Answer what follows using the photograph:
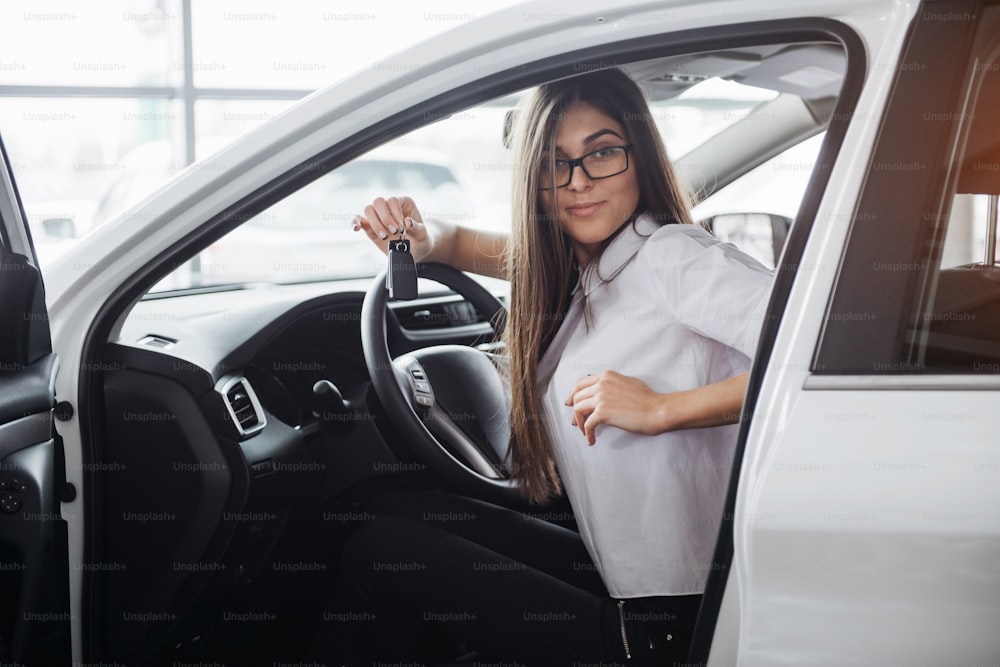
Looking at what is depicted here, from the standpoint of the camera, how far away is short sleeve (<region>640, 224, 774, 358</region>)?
1150 mm

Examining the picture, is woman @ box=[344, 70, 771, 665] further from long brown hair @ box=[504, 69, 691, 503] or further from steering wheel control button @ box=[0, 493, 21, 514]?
steering wheel control button @ box=[0, 493, 21, 514]

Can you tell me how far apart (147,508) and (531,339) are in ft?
2.24

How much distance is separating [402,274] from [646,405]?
0.49 m

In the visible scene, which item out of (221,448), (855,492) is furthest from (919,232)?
(221,448)

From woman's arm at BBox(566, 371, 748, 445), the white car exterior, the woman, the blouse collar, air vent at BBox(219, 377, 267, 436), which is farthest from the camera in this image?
air vent at BBox(219, 377, 267, 436)

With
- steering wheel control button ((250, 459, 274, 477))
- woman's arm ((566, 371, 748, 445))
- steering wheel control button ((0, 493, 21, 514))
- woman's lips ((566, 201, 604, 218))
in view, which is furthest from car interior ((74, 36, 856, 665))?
woman's arm ((566, 371, 748, 445))

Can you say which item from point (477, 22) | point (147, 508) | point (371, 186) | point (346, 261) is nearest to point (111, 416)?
point (147, 508)

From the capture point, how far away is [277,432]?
167 cm

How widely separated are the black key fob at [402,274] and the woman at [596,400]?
0.10 meters

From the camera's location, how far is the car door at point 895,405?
2.78ft

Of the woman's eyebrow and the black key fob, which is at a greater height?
the woman's eyebrow

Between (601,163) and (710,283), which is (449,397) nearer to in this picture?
(601,163)

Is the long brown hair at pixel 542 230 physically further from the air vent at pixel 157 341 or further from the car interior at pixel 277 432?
the air vent at pixel 157 341

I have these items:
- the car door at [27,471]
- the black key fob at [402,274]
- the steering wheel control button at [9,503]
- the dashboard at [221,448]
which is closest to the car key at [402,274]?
the black key fob at [402,274]
